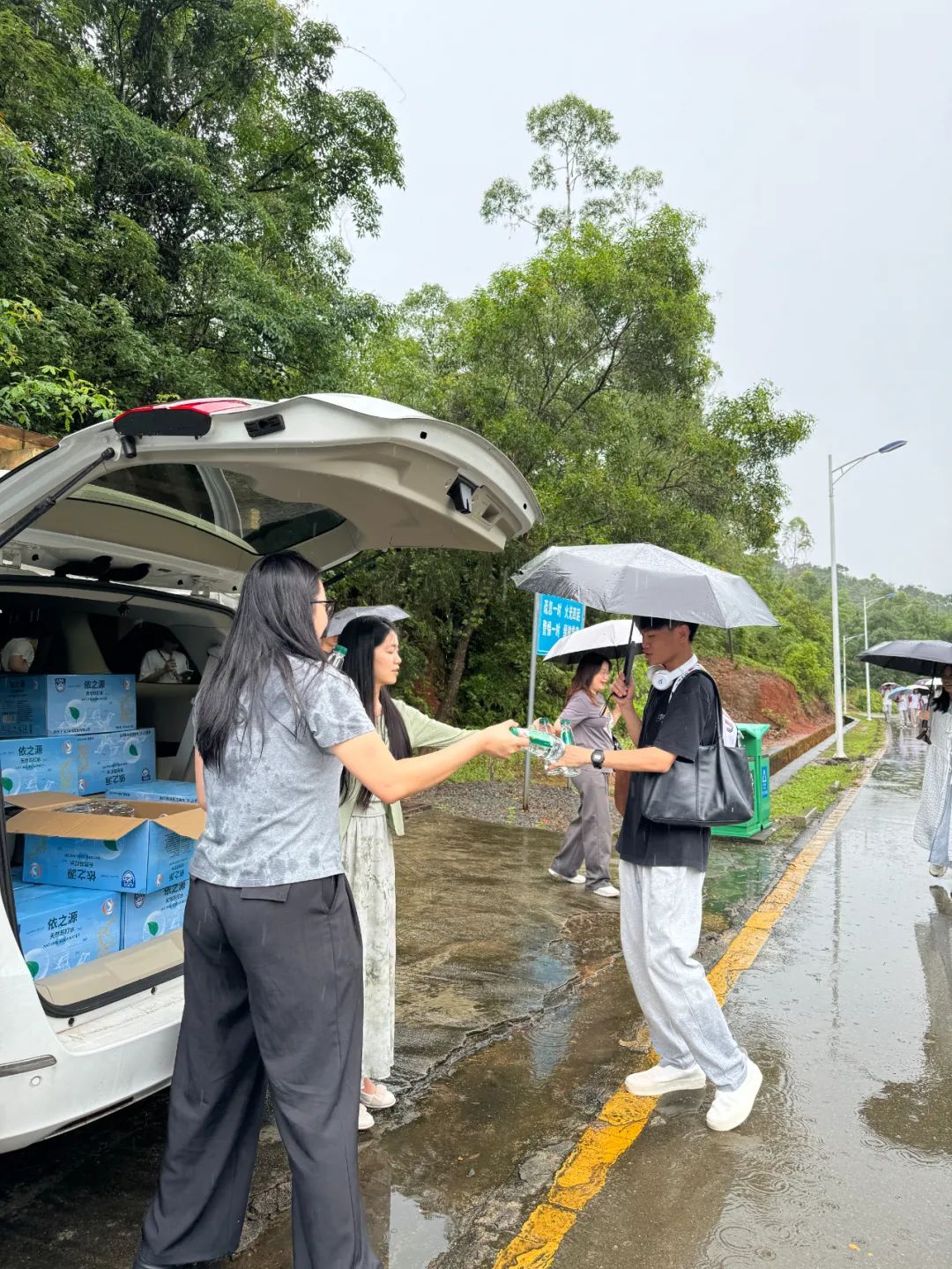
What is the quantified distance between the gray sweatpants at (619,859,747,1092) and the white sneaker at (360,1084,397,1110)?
3.29 feet

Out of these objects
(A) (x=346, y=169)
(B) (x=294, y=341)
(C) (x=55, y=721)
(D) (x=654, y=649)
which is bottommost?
(C) (x=55, y=721)

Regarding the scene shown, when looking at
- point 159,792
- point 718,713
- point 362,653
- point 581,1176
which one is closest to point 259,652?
point 362,653

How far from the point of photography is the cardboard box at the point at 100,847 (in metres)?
2.96

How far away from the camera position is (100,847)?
301cm

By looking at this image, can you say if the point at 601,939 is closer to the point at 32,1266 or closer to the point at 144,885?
the point at 144,885

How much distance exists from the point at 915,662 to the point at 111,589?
6419 millimetres

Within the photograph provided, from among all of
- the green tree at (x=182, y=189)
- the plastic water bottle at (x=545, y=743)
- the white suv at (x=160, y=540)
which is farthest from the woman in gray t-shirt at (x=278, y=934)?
the green tree at (x=182, y=189)

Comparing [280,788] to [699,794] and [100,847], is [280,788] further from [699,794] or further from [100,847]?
[699,794]

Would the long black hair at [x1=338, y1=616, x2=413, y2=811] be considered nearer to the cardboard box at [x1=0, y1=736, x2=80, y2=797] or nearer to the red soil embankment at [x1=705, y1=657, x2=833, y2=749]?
the cardboard box at [x1=0, y1=736, x2=80, y2=797]

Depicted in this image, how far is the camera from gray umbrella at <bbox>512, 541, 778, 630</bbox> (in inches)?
130

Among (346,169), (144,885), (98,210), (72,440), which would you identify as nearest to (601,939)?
(144,885)

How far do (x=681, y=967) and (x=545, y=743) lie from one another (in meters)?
1.05

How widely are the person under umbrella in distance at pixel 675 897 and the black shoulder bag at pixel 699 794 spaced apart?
0.04 meters

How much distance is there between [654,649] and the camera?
3.48 metres
